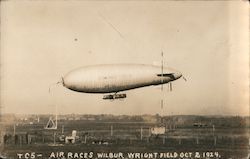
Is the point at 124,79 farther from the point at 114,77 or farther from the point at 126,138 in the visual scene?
the point at 126,138

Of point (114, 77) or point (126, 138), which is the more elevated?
point (114, 77)

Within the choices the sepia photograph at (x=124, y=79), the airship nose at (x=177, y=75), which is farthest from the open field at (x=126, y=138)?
the airship nose at (x=177, y=75)

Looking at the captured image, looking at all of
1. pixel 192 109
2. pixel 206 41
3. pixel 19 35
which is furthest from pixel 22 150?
pixel 206 41

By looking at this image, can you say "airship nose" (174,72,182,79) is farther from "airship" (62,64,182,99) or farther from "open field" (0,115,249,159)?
"open field" (0,115,249,159)

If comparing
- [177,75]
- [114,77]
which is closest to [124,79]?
[114,77]

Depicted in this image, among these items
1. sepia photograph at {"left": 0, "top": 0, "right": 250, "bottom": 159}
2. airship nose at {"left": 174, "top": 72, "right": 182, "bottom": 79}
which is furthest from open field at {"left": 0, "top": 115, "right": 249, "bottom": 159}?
airship nose at {"left": 174, "top": 72, "right": 182, "bottom": 79}

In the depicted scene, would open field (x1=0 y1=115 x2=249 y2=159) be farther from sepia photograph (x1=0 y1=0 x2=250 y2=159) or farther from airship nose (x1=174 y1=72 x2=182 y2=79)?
airship nose (x1=174 y1=72 x2=182 y2=79)

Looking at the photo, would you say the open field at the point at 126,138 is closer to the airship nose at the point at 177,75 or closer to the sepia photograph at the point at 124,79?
the sepia photograph at the point at 124,79

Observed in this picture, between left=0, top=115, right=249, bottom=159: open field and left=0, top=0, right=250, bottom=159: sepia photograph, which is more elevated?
left=0, top=0, right=250, bottom=159: sepia photograph
